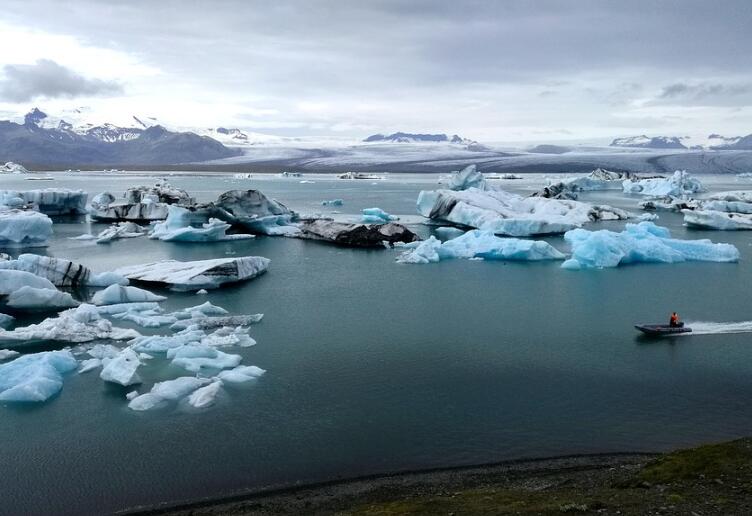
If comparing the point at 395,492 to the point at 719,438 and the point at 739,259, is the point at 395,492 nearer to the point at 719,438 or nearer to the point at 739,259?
the point at 719,438

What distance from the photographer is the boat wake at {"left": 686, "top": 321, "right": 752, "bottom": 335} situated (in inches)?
501

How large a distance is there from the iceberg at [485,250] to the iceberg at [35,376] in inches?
461

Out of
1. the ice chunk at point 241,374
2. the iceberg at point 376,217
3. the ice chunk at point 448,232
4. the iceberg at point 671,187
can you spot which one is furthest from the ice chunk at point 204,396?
the iceberg at point 671,187

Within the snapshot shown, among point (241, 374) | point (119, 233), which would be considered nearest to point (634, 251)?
point (241, 374)

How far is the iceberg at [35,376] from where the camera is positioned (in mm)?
9109

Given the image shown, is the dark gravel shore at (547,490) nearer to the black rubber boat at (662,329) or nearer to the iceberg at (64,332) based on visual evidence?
the black rubber boat at (662,329)

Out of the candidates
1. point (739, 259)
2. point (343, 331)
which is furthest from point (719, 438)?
point (739, 259)

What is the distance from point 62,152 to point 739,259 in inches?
6487

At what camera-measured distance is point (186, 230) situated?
24000mm

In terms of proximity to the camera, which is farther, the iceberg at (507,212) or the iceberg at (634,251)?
the iceberg at (507,212)

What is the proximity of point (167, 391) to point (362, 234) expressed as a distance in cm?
1462

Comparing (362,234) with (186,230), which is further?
(186,230)

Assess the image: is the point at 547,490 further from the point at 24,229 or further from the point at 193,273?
the point at 24,229

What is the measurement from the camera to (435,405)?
29.4 ft
